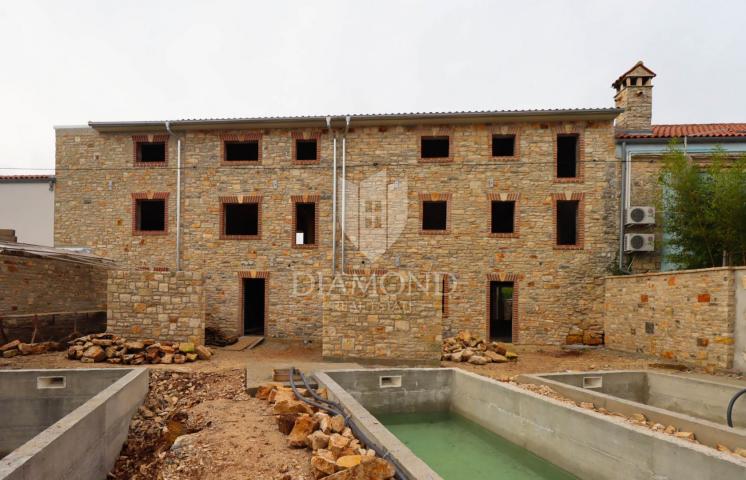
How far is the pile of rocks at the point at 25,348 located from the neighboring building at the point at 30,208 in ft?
20.5

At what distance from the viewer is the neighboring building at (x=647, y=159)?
41.3 ft

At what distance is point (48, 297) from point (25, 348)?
309 cm

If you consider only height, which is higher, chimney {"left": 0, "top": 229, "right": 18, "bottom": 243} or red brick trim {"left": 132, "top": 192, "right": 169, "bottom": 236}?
red brick trim {"left": 132, "top": 192, "right": 169, "bottom": 236}

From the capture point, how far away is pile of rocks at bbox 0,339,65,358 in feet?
30.1

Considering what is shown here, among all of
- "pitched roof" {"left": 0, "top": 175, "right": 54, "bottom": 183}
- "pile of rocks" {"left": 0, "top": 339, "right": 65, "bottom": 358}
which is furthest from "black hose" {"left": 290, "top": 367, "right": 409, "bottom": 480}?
"pitched roof" {"left": 0, "top": 175, "right": 54, "bottom": 183}

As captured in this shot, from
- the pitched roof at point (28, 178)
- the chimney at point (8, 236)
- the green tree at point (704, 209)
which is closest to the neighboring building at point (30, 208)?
the pitched roof at point (28, 178)

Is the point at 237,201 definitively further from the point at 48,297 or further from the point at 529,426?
the point at 529,426

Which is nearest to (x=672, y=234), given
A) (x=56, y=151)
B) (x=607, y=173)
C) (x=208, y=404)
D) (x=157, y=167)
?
(x=607, y=173)

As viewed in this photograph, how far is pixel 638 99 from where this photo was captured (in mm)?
13516

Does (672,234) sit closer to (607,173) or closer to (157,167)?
(607,173)

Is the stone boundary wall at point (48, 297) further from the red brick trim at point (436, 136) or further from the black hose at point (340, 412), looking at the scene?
the red brick trim at point (436, 136)

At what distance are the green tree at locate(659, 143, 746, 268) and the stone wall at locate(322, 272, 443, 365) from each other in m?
7.52

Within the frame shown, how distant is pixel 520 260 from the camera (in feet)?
42.7

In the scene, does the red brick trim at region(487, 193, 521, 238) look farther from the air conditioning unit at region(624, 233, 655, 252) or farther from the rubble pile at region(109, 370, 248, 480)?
the rubble pile at region(109, 370, 248, 480)
